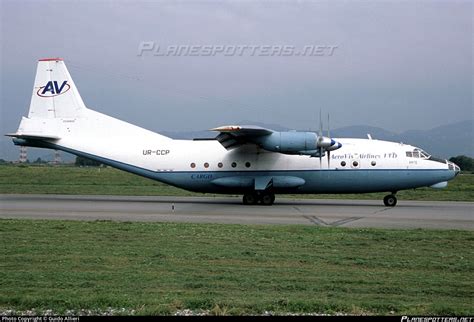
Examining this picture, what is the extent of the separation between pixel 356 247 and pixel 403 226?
5250mm

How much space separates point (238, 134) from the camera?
2558 centimetres

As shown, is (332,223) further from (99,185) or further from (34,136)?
(99,185)

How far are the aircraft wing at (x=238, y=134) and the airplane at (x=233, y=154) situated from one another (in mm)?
45

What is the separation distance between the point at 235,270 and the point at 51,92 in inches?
851

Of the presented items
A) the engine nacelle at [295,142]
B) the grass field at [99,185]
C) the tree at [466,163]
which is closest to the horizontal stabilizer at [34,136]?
the grass field at [99,185]

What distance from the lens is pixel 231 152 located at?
27.3 metres

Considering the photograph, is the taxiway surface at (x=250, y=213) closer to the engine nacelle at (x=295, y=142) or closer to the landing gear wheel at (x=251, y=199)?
the landing gear wheel at (x=251, y=199)

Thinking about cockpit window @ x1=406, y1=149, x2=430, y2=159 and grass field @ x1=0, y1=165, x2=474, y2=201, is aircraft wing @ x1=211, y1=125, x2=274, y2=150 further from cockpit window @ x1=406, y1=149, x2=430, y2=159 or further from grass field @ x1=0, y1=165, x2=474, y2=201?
grass field @ x1=0, y1=165, x2=474, y2=201

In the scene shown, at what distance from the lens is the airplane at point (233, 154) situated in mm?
26344

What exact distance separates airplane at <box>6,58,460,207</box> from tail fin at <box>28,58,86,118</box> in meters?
0.05

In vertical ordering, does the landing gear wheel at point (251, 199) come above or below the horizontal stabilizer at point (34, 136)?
below

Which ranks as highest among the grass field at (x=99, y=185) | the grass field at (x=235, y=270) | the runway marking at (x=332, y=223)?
the grass field at (x=99, y=185)

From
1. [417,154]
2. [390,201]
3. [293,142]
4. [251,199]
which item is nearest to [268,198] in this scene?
[251,199]

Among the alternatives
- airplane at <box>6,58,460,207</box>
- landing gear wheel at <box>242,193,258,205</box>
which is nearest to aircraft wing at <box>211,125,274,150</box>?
airplane at <box>6,58,460,207</box>
